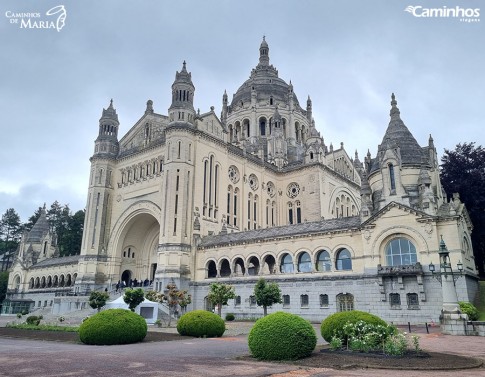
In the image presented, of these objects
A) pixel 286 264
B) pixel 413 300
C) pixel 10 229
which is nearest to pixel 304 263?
pixel 286 264

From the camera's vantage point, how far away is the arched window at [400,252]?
32.7 metres

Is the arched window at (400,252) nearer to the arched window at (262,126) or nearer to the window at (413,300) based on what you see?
the window at (413,300)

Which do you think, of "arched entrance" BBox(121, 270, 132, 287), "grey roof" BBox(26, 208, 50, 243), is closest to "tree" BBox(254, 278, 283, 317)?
"arched entrance" BBox(121, 270, 132, 287)

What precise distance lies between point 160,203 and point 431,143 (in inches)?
1255

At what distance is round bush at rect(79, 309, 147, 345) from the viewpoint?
66.2 feet

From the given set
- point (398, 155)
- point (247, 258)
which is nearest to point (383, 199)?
point (398, 155)

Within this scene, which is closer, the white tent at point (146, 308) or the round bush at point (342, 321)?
the round bush at point (342, 321)

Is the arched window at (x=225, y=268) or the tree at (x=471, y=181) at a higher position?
the tree at (x=471, y=181)

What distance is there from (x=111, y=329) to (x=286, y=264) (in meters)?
22.6

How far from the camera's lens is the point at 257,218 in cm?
5872

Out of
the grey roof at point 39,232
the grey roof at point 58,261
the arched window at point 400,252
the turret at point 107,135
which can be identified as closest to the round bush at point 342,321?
the arched window at point 400,252

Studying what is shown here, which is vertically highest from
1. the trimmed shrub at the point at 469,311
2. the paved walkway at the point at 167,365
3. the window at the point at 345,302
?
the window at the point at 345,302

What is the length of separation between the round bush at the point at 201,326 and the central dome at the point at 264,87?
5868 cm

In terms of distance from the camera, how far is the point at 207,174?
51.4m
